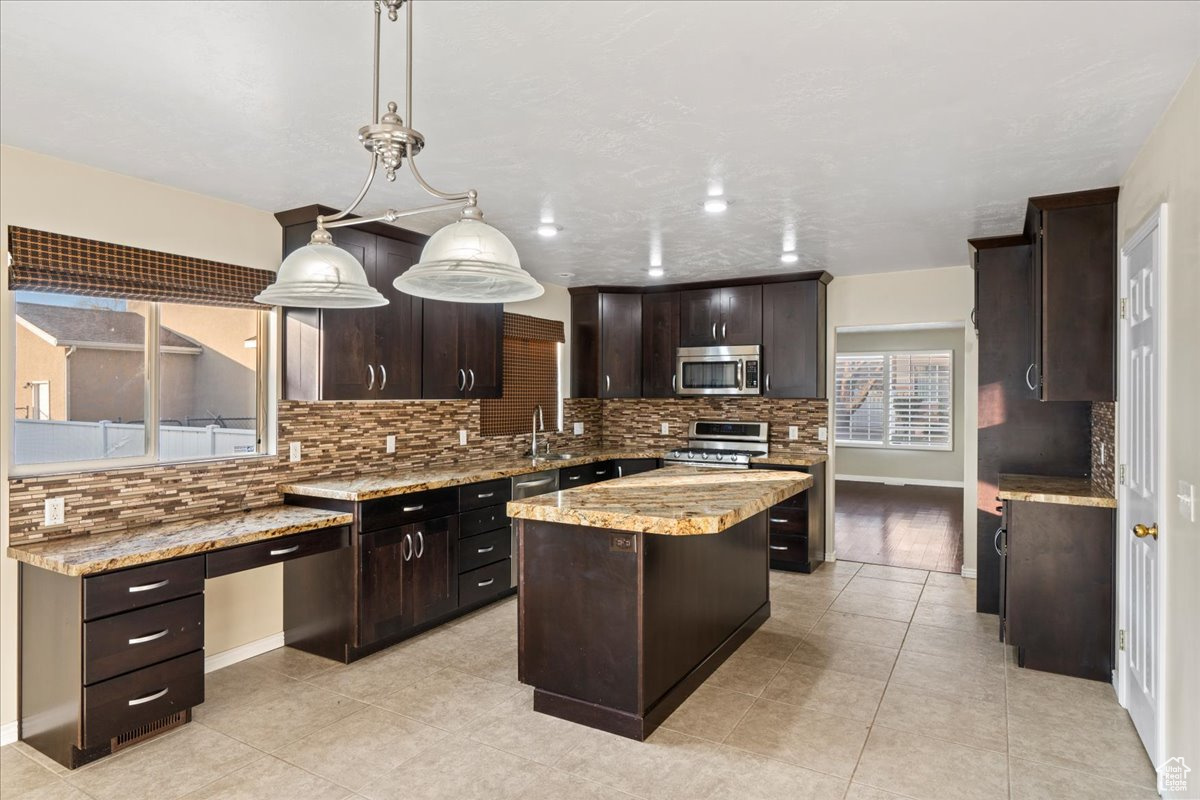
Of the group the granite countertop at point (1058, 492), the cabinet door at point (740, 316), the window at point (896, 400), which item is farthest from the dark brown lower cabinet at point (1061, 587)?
the window at point (896, 400)

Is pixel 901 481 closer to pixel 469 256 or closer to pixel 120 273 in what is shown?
pixel 469 256

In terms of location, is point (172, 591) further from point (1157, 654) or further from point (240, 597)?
point (1157, 654)

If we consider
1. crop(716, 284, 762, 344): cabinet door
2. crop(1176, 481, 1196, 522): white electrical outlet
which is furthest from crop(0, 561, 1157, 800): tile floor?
crop(716, 284, 762, 344): cabinet door

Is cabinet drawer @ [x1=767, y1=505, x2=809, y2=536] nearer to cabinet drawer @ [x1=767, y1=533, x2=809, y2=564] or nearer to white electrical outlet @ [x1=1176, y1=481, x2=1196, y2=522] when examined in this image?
cabinet drawer @ [x1=767, y1=533, x2=809, y2=564]

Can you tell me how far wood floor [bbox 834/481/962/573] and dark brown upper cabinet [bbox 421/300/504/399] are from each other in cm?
344

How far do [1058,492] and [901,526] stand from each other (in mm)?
4029

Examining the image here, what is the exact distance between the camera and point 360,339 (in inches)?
153

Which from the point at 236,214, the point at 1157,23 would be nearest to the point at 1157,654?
the point at 1157,23

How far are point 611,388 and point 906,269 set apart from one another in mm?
2630

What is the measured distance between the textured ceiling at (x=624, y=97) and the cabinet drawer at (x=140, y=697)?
2.11 m

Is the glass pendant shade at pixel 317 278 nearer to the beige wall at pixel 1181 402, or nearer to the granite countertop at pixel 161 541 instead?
the granite countertop at pixel 161 541

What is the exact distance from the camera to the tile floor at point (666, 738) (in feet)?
8.07

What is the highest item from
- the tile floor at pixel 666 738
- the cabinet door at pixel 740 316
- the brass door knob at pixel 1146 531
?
the cabinet door at pixel 740 316

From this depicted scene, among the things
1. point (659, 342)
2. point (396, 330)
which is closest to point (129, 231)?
point (396, 330)
